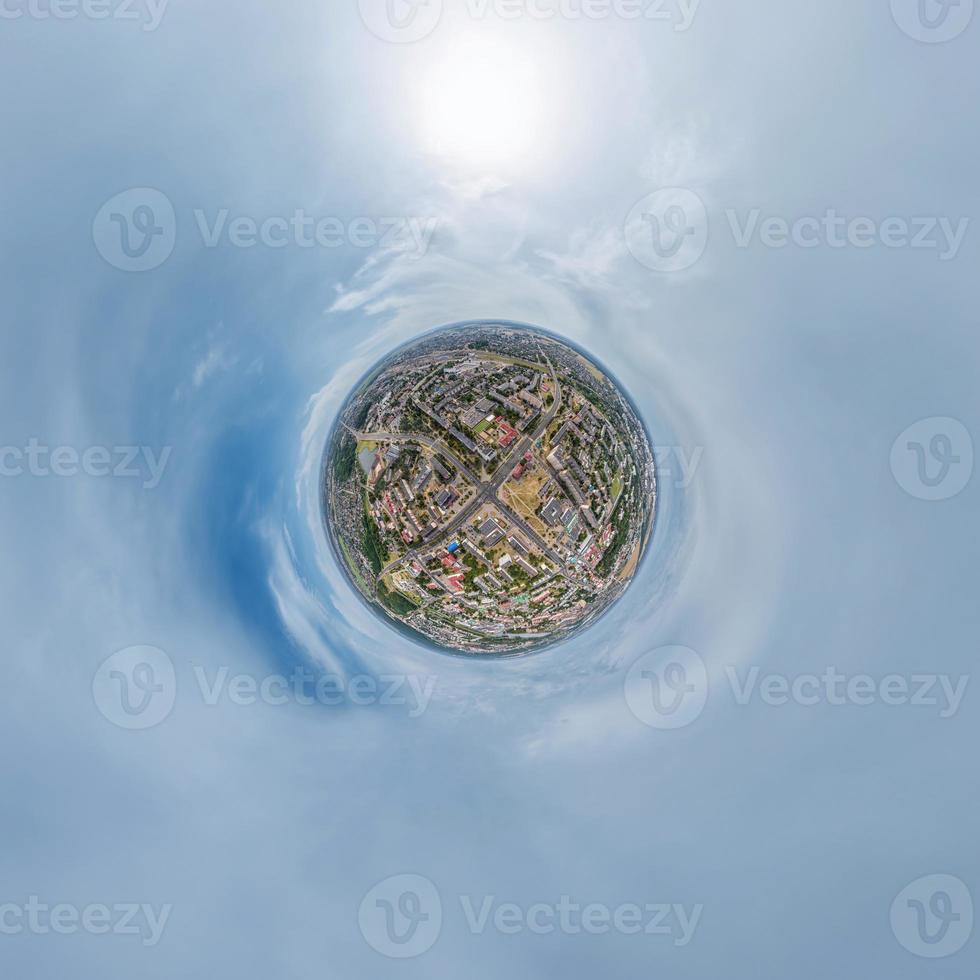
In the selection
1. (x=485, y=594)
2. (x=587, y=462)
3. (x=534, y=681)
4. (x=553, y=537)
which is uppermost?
(x=587, y=462)

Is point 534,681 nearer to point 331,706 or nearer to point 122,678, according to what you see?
point 331,706

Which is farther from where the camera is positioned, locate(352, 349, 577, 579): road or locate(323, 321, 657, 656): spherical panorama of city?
locate(323, 321, 657, 656): spherical panorama of city

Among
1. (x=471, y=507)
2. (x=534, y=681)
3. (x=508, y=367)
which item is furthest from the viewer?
(x=534, y=681)

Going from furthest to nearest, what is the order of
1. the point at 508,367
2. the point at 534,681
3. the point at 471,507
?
the point at 534,681
the point at 508,367
the point at 471,507

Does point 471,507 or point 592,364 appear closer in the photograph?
point 471,507

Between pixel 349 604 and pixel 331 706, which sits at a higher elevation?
pixel 349 604

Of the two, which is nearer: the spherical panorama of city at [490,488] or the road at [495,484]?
the road at [495,484]

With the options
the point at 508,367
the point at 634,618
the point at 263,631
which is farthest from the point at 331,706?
the point at 508,367

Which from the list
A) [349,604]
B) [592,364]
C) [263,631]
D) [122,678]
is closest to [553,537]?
[592,364]
